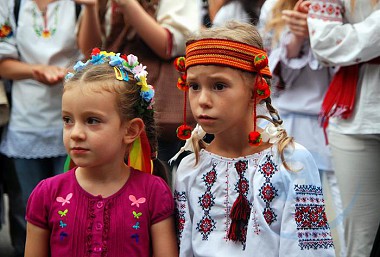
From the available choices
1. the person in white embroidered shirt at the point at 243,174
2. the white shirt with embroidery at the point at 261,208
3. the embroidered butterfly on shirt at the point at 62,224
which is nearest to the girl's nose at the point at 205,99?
the person in white embroidered shirt at the point at 243,174

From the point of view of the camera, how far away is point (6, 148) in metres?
5.19

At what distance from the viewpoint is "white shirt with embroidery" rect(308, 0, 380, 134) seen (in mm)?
4039

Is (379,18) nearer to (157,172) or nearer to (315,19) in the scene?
(315,19)

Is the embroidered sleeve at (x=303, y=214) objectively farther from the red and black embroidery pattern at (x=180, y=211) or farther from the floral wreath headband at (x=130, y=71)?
the floral wreath headband at (x=130, y=71)

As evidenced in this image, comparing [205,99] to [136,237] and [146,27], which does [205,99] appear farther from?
[146,27]

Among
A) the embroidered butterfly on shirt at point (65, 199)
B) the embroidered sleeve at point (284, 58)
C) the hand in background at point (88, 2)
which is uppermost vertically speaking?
the hand in background at point (88, 2)

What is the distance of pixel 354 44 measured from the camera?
407 cm

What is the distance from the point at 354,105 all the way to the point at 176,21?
1.07m

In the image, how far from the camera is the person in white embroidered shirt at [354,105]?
4.11 meters

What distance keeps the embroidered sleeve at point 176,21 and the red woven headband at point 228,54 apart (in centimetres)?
124

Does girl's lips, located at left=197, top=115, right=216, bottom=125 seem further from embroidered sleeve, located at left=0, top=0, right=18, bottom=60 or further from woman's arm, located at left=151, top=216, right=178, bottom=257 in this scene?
embroidered sleeve, located at left=0, top=0, right=18, bottom=60

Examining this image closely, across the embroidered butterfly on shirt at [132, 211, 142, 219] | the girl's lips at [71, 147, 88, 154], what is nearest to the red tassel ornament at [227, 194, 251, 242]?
the embroidered butterfly on shirt at [132, 211, 142, 219]

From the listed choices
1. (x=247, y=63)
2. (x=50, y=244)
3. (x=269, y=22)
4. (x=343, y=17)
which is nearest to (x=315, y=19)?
(x=343, y=17)

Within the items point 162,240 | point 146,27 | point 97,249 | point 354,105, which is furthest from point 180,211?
point 146,27
